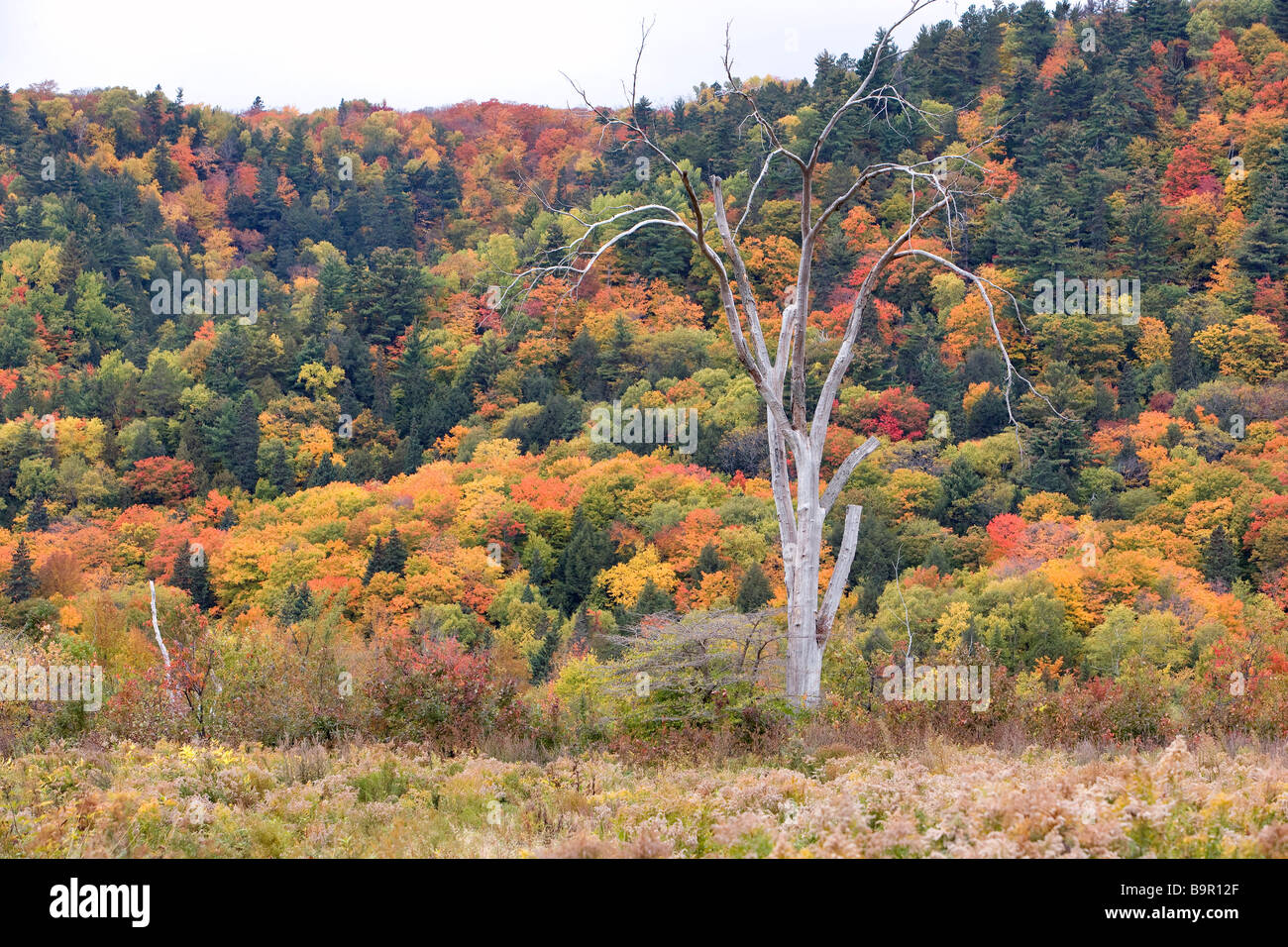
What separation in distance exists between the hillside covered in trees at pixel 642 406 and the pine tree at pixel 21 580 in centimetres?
13

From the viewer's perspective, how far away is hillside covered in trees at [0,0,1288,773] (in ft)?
40.2

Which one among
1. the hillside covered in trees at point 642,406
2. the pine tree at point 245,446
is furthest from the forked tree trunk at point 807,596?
the pine tree at point 245,446

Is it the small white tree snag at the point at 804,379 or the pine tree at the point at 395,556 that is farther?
the pine tree at the point at 395,556

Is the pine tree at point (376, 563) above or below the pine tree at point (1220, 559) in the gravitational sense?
below

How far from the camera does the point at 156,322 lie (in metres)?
82.4

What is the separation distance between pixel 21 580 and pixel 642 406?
32018 millimetres

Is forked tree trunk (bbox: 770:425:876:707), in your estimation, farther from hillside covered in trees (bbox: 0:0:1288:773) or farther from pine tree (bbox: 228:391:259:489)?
pine tree (bbox: 228:391:259:489)

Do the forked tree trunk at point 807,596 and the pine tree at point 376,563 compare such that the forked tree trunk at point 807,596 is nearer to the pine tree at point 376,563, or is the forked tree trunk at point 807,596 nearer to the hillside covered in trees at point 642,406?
the hillside covered in trees at point 642,406

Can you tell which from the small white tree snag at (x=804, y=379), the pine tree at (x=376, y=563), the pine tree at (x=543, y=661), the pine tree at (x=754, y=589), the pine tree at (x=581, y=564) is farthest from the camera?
the pine tree at (x=376, y=563)

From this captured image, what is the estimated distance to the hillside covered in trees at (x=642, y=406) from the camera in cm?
1224

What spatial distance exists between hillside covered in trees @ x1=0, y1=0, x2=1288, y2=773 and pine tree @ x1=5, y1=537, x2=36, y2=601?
0.43 feet

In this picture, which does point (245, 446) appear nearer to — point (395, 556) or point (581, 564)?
point (395, 556)
